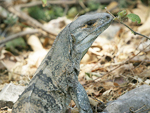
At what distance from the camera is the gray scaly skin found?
3691mm

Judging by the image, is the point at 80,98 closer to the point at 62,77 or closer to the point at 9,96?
the point at 62,77

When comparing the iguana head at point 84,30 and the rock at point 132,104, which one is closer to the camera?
the rock at point 132,104

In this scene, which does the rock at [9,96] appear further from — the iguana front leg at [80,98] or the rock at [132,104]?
the rock at [132,104]

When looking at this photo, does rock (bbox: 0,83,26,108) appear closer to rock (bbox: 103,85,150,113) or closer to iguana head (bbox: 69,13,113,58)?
iguana head (bbox: 69,13,113,58)

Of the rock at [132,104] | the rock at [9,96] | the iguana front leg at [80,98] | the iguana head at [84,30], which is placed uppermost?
the iguana head at [84,30]

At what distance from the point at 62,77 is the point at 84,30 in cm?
109

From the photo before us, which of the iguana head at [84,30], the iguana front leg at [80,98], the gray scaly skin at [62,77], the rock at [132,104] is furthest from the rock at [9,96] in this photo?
the rock at [132,104]

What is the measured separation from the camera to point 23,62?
7383 mm

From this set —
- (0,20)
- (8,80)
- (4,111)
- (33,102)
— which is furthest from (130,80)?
(0,20)

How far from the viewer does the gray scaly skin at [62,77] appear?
12.1ft

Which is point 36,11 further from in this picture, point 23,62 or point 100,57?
point 100,57

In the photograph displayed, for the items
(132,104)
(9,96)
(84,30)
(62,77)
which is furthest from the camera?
(9,96)

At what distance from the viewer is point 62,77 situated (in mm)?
3871

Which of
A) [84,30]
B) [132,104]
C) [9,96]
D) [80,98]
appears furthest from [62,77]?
[9,96]
